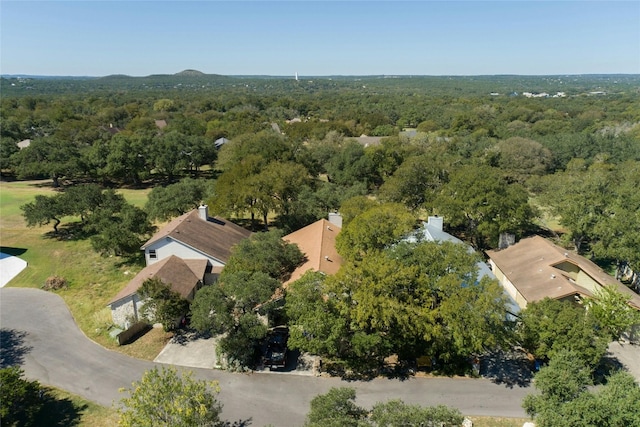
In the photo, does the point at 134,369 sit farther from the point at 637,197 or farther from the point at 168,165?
the point at 168,165

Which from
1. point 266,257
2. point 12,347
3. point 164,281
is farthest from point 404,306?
point 12,347

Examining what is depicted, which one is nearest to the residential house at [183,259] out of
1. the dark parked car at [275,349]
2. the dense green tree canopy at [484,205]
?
the dark parked car at [275,349]

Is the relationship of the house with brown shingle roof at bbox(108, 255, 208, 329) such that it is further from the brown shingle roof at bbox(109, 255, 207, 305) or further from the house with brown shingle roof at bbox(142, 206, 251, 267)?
the house with brown shingle roof at bbox(142, 206, 251, 267)

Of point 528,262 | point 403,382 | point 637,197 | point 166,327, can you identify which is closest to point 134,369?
point 166,327

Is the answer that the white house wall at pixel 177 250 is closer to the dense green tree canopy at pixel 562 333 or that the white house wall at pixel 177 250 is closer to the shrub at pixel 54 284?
the shrub at pixel 54 284

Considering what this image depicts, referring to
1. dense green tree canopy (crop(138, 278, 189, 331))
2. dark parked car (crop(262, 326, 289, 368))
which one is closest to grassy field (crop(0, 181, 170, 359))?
dense green tree canopy (crop(138, 278, 189, 331))

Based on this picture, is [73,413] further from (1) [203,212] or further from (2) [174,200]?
(2) [174,200]
